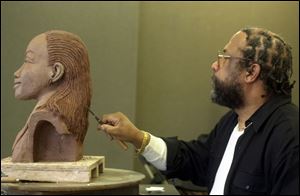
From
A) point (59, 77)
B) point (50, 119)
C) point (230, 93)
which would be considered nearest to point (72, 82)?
point (59, 77)

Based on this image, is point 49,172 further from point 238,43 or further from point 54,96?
point 238,43

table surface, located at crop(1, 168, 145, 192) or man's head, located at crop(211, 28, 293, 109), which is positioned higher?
man's head, located at crop(211, 28, 293, 109)

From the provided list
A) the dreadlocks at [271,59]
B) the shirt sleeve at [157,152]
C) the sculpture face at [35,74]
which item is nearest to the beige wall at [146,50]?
the shirt sleeve at [157,152]

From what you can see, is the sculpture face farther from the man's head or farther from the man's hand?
the man's head

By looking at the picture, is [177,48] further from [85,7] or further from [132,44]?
[85,7]

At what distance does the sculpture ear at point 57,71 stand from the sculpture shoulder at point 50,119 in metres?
0.12

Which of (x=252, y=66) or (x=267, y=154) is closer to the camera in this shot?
(x=267, y=154)

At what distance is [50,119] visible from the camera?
5.33 feet

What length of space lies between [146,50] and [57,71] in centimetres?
191

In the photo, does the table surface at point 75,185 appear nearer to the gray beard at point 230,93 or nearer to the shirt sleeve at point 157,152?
the shirt sleeve at point 157,152

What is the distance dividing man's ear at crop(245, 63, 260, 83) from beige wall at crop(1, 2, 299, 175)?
1.60m

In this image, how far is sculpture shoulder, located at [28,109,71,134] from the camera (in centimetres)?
162

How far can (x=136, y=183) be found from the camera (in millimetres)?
1569

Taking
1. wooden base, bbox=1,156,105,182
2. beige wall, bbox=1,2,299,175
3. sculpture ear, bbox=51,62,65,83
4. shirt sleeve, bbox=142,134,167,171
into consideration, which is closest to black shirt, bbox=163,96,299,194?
shirt sleeve, bbox=142,134,167,171
